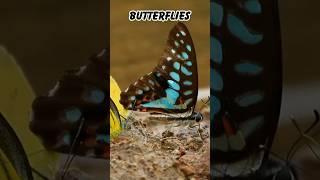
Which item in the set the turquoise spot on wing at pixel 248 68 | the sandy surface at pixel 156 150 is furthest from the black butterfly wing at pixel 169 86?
the turquoise spot on wing at pixel 248 68

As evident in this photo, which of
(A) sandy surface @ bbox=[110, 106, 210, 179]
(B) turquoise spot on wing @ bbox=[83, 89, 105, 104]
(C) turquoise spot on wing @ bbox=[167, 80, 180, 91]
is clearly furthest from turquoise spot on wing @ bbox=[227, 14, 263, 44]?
(B) turquoise spot on wing @ bbox=[83, 89, 105, 104]

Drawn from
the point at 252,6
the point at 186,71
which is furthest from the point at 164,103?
the point at 252,6

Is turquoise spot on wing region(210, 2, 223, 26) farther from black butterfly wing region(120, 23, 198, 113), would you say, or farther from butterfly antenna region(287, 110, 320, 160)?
butterfly antenna region(287, 110, 320, 160)

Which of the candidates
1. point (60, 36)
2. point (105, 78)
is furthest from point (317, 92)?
point (60, 36)

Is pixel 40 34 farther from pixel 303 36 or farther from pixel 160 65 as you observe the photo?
pixel 303 36

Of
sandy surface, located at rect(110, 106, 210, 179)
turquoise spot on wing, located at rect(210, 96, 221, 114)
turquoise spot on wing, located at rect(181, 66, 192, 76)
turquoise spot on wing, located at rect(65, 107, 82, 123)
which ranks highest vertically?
turquoise spot on wing, located at rect(181, 66, 192, 76)

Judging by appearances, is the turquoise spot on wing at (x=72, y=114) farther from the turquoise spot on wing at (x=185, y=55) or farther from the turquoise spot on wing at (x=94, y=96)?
the turquoise spot on wing at (x=185, y=55)

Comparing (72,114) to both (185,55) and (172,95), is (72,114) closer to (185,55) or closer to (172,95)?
(172,95)
